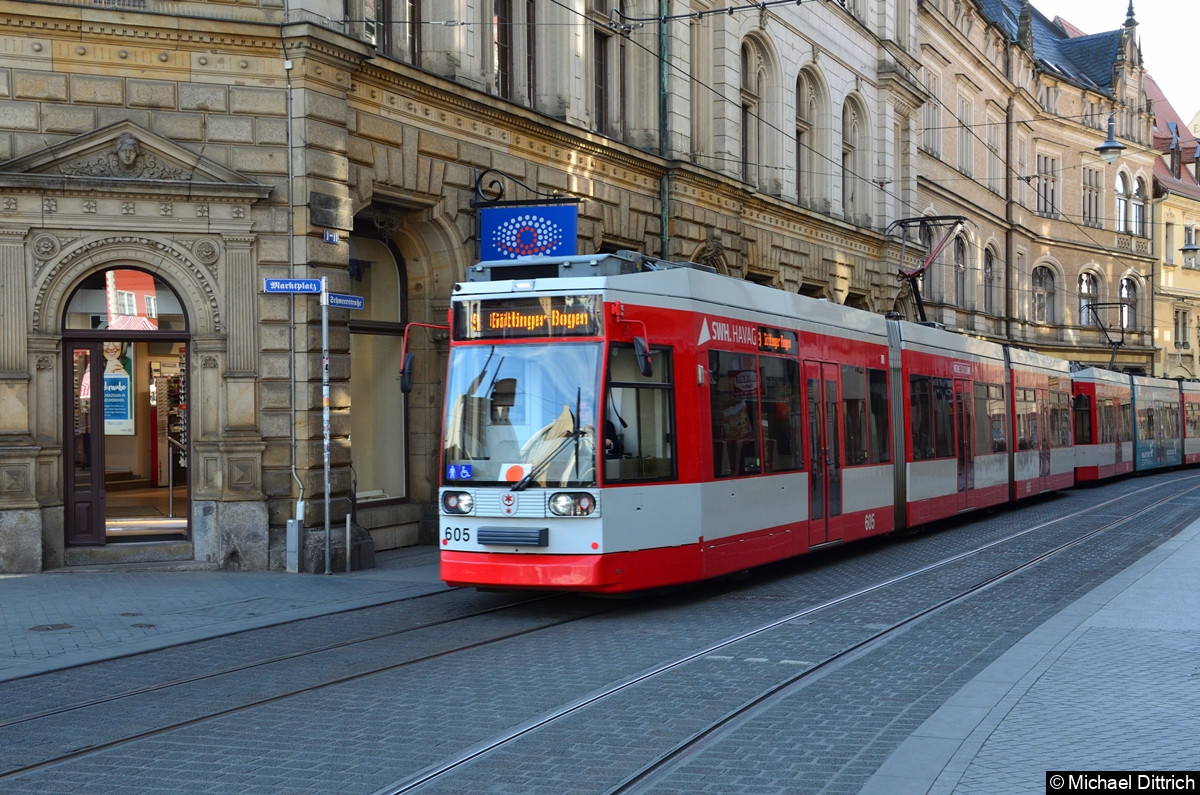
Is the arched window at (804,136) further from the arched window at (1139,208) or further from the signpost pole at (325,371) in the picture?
the arched window at (1139,208)

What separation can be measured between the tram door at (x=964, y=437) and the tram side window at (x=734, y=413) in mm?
8976

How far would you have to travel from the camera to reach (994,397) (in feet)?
82.7

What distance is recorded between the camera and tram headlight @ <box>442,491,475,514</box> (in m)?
12.3

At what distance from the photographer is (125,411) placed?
16.2 meters

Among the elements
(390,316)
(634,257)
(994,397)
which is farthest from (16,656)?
(994,397)

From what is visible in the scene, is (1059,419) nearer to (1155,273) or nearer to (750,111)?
(750,111)

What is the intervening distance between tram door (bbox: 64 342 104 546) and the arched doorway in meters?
0.01

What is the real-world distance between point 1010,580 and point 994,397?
36.3 ft

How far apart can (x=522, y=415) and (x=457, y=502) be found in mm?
1055

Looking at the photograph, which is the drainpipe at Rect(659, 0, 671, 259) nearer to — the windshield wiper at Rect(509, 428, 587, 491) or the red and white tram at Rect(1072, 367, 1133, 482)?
the windshield wiper at Rect(509, 428, 587, 491)

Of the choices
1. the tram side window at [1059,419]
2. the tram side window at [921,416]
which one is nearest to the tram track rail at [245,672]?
the tram side window at [921,416]

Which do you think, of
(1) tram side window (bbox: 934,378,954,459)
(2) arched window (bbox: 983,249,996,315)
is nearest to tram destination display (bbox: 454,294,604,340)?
(1) tram side window (bbox: 934,378,954,459)

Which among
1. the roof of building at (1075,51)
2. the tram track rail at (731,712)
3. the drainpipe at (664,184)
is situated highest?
the roof of building at (1075,51)

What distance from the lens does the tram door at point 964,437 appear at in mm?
22500
